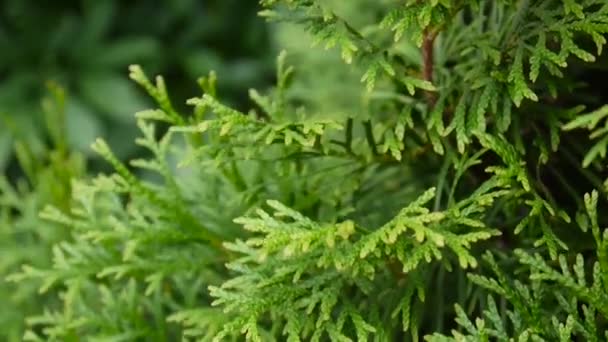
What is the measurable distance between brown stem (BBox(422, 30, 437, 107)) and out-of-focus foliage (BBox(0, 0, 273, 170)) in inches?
64.5

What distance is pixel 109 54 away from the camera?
288 centimetres

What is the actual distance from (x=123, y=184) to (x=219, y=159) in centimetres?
18

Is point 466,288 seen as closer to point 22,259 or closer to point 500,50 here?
point 500,50

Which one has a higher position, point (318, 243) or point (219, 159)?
point (219, 159)

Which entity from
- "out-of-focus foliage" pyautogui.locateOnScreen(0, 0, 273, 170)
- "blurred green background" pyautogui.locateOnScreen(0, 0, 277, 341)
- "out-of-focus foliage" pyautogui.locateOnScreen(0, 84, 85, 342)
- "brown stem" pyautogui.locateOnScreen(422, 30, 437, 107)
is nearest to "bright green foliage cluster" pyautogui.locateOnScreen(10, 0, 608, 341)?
"brown stem" pyautogui.locateOnScreen(422, 30, 437, 107)

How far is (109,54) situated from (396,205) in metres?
1.71

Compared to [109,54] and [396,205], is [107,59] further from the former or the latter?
[396,205]

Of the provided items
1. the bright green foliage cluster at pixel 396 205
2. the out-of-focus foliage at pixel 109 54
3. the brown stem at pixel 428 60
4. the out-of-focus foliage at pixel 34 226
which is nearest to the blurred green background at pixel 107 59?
the out-of-focus foliage at pixel 109 54

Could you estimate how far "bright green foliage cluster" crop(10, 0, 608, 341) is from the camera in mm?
1045

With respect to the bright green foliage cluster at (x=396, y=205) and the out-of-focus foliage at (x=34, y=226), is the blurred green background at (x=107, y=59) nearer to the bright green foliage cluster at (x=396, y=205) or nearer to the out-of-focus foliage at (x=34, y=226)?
the out-of-focus foliage at (x=34, y=226)

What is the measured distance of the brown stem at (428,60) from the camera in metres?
1.16

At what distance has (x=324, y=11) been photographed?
107cm

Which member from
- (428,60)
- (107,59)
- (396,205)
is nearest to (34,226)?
(396,205)

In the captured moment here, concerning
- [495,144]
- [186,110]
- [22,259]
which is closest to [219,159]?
[495,144]
